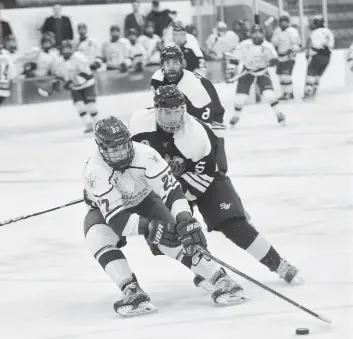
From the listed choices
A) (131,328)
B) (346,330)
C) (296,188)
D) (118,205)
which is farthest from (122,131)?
(296,188)

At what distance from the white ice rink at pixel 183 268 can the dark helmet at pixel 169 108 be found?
60cm

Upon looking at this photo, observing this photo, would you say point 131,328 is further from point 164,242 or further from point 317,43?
point 317,43

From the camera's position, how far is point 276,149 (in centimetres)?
811

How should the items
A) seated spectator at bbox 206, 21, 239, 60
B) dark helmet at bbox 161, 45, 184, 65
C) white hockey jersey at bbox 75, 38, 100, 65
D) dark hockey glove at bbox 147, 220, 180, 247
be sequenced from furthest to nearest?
1. seated spectator at bbox 206, 21, 239, 60
2. white hockey jersey at bbox 75, 38, 100, 65
3. dark helmet at bbox 161, 45, 184, 65
4. dark hockey glove at bbox 147, 220, 180, 247

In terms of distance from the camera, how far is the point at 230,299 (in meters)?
3.46

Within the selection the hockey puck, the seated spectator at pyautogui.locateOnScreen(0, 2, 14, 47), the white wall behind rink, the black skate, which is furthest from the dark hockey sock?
the white wall behind rink

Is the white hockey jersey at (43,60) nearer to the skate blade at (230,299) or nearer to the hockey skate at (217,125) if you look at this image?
the hockey skate at (217,125)

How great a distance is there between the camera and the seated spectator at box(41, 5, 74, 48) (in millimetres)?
11430

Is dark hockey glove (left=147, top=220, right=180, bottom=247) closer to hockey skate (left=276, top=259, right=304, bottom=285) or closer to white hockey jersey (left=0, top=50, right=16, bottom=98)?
hockey skate (left=276, top=259, right=304, bottom=285)

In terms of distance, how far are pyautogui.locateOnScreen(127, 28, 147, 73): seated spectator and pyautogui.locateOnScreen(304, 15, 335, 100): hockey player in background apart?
1.93 m

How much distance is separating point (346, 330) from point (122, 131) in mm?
945

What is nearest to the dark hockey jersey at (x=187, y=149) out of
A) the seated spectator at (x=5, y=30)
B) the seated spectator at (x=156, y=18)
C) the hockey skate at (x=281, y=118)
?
the hockey skate at (x=281, y=118)

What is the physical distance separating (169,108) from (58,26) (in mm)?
8008

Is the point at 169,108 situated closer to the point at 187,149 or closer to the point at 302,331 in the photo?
the point at 187,149
